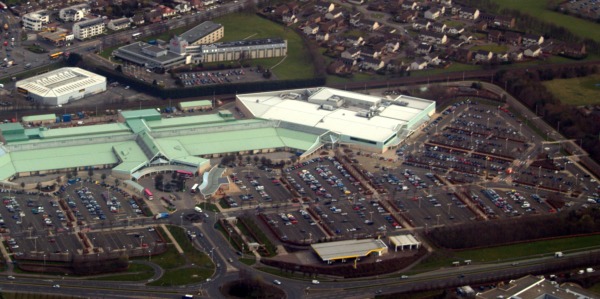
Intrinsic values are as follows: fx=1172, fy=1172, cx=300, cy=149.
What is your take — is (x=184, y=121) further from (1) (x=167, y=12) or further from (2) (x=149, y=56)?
(1) (x=167, y=12)

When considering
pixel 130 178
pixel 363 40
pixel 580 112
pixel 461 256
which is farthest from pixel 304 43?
pixel 461 256

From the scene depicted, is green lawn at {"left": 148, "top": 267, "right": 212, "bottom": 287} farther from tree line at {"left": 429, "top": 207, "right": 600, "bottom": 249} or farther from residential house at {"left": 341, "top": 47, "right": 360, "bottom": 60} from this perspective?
residential house at {"left": 341, "top": 47, "right": 360, "bottom": 60}

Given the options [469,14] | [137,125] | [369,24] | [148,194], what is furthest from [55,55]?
[469,14]

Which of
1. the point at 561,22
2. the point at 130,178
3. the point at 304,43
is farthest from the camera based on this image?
the point at 561,22

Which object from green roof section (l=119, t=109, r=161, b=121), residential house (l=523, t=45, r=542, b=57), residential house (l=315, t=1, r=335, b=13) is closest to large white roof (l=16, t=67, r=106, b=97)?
green roof section (l=119, t=109, r=161, b=121)

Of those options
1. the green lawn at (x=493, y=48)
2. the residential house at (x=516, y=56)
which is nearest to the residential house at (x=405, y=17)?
the green lawn at (x=493, y=48)

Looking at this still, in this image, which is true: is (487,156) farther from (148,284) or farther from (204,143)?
(148,284)
